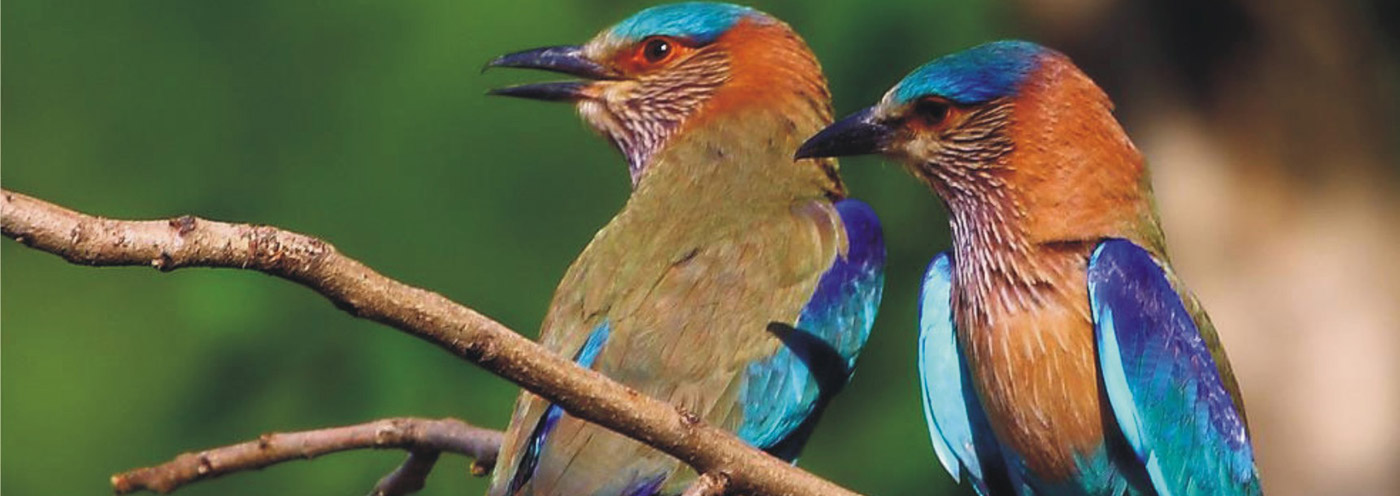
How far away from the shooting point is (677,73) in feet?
16.0

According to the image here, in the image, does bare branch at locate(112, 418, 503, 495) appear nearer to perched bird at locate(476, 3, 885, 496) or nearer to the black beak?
perched bird at locate(476, 3, 885, 496)

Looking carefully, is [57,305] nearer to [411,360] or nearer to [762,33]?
[411,360]

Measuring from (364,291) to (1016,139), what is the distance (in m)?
1.75

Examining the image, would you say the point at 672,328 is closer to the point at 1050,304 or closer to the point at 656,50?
the point at 1050,304

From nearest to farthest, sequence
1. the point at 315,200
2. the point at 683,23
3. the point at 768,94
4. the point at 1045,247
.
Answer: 1. the point at 1045,247
2. the point at 768,94
3. the point at 683,23
4. the point at 315,200

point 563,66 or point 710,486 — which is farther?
point 563,66

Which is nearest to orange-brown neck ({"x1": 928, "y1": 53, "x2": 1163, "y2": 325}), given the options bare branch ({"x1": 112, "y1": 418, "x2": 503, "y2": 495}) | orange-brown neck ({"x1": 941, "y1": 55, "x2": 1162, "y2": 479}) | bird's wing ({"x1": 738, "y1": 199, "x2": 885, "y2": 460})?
orange-brown neck ({"x1": 941, "y1": 55, "x2": 1162, "y2": 479})

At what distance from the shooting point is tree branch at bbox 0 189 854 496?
8.07 feet

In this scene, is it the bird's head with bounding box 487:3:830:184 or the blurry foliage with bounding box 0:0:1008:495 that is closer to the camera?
the bird's head with bounding box 487:3:830:184

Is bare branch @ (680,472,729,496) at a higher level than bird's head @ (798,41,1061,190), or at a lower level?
lower

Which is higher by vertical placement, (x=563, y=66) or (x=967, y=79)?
(x=563, y=66)

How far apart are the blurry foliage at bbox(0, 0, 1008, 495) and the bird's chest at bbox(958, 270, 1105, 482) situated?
3540 mm

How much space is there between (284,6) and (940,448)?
4.33 meters

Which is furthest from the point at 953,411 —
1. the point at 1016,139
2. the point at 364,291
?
the point at 364,291
